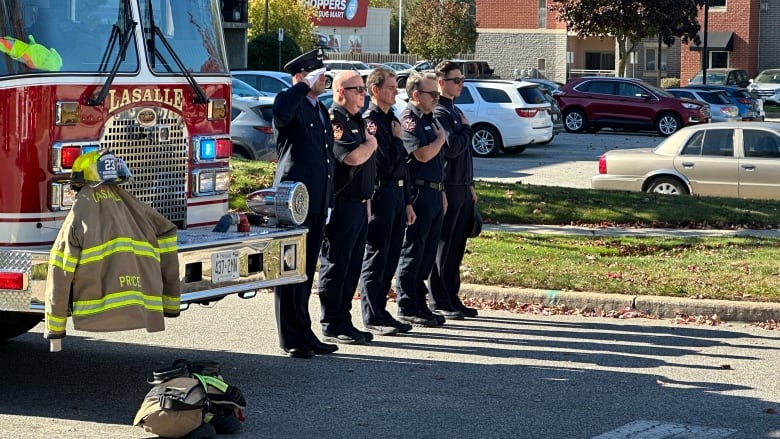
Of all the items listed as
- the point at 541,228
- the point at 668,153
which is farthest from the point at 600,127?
the point at 541,228

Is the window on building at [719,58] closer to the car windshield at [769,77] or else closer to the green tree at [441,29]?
the car windshield at [769,77]

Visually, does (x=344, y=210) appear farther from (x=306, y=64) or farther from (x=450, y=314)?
(x=450, y=314)

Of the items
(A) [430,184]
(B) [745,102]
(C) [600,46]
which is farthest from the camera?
(C) [600,46]

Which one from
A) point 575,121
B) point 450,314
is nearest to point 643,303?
point 450,314

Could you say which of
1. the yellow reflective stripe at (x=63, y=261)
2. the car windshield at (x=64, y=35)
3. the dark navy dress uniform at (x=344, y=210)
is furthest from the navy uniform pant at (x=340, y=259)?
the yellow reflective stripe at (x=63, y=261)

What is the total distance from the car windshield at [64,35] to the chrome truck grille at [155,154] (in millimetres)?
347

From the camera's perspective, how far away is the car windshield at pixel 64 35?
7129 millimetres

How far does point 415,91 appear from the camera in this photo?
10.1 m

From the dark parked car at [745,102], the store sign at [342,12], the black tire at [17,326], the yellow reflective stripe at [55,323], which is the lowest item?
the black tire at [17,326]

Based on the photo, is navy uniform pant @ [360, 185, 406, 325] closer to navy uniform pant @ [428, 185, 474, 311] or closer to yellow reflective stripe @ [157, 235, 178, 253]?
navy uniform pant @ [428, 185, 474, 311]

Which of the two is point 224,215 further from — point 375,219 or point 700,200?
point 700,200

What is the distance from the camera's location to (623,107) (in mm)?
35500

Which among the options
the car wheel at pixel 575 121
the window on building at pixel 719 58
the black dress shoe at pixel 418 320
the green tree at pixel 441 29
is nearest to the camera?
the black dress shoe at pixel 418 320

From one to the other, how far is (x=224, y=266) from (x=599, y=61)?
63433mm
